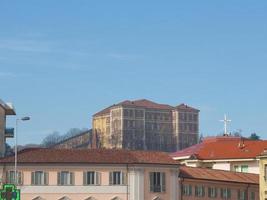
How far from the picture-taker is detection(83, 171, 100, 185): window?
10762cm

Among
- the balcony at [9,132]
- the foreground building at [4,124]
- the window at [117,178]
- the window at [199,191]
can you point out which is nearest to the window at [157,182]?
the window at [117,178]

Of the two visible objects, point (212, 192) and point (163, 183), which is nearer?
point (163, 183)

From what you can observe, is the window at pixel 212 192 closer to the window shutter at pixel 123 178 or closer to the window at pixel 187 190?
the window at pixel 187 190

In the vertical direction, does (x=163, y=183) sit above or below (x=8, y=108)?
below

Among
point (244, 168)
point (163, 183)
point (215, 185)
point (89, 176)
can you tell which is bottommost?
point (215, 185)

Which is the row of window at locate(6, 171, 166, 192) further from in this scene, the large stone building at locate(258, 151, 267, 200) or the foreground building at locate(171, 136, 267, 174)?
the foreground building at locate(171, 136, 267, 174)

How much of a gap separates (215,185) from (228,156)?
74.1ft

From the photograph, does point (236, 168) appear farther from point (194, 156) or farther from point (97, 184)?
point (97, 184)

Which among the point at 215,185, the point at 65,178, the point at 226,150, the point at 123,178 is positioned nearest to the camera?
the point at 65,178

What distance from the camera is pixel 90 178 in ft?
354

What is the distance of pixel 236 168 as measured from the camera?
141 meters

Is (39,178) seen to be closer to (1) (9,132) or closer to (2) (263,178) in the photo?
(1) (9,132)

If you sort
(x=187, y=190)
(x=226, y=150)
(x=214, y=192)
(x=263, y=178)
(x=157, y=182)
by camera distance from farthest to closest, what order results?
1. (x=226, y=150)
2. (x=214, y=192)
3. (x=187, y=190)
4. (x=157, y=182)
5. (x=263, y=178)

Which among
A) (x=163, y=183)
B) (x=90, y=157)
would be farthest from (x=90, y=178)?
(x=163, y=183)
